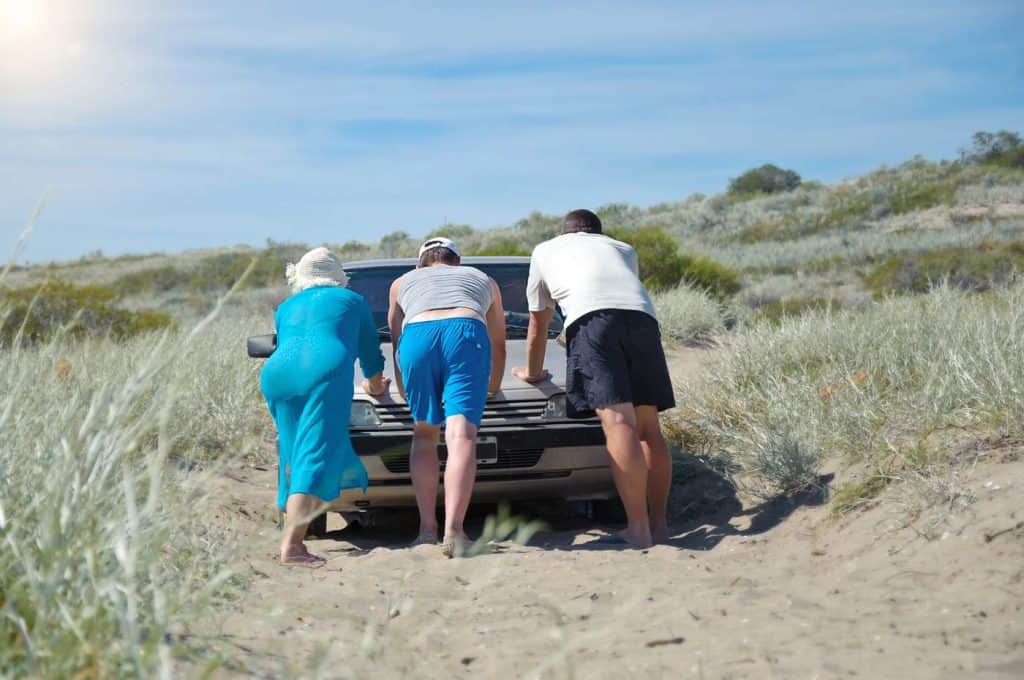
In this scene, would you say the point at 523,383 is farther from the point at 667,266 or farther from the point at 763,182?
the point at 763,182

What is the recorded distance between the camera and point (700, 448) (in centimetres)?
773

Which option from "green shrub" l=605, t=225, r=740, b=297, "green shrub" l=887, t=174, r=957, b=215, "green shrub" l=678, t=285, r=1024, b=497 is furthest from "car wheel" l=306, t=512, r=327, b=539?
"green shrub" l=887, t=174, r=957, b=215

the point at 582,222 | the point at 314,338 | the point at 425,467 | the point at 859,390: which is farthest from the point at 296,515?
the point at 859,390

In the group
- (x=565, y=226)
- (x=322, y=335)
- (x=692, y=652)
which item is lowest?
(x=692, y=652)

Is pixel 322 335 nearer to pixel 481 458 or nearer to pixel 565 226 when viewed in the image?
pixel 481 458

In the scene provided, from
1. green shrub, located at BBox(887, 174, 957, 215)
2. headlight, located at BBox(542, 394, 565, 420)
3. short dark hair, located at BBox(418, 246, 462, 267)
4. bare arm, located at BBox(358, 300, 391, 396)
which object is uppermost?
green shrub, located at BBox(887, 174, 957, 215)

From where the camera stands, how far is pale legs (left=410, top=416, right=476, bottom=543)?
5449 millimetres

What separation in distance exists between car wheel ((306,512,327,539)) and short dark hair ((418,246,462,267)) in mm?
1629

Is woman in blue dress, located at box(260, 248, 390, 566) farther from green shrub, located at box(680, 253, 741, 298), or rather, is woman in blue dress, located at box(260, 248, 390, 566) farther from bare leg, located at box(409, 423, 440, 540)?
green shrub, located at box(680, 253, 741, 298)

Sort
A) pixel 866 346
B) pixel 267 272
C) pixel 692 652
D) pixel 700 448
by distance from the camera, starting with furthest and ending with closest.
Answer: pixel 267 272
pixel 866 346
pixel 700 448
pixel 692 652

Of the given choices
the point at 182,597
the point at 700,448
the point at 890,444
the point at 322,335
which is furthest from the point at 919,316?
the point at 182,597

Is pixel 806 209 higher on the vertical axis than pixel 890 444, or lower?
higher

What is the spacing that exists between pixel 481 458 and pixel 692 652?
2.42 metres

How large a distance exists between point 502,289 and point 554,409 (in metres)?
1.77
